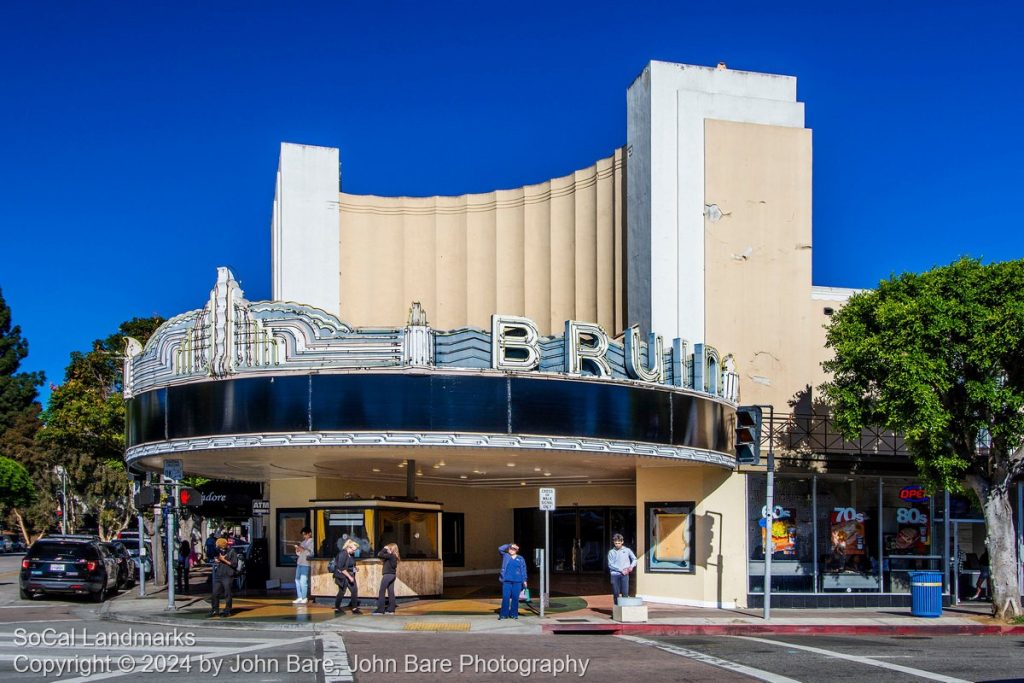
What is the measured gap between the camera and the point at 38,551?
28547 mm

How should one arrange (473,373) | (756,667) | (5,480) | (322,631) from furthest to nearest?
(5,480) < (473,373) < (322,631) < (756,667)

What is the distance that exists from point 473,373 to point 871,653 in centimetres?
898

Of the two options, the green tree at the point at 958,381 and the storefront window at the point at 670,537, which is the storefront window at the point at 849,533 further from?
the green tree at the point at 958,381

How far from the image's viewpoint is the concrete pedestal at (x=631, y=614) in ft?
73.0

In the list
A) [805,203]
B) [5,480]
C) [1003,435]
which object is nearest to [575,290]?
[805,203]

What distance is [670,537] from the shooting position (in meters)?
28.0

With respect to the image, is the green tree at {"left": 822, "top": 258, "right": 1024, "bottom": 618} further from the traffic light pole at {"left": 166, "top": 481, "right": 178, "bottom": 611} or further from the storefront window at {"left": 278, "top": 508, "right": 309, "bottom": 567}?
the storefront window at {"left": 278, "top": 508, "right": 309, "bottom": 567}

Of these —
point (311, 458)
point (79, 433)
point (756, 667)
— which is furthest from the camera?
point (79, 433)

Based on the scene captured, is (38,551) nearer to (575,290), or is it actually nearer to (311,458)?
(311,458)

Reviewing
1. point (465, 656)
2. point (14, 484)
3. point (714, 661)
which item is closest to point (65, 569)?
point (465, 656)

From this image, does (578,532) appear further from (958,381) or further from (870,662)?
(870,662)

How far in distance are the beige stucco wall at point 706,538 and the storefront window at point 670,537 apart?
13 cm

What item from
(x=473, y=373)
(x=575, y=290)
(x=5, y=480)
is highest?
(x=575, y=290)

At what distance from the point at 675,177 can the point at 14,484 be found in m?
57.0
